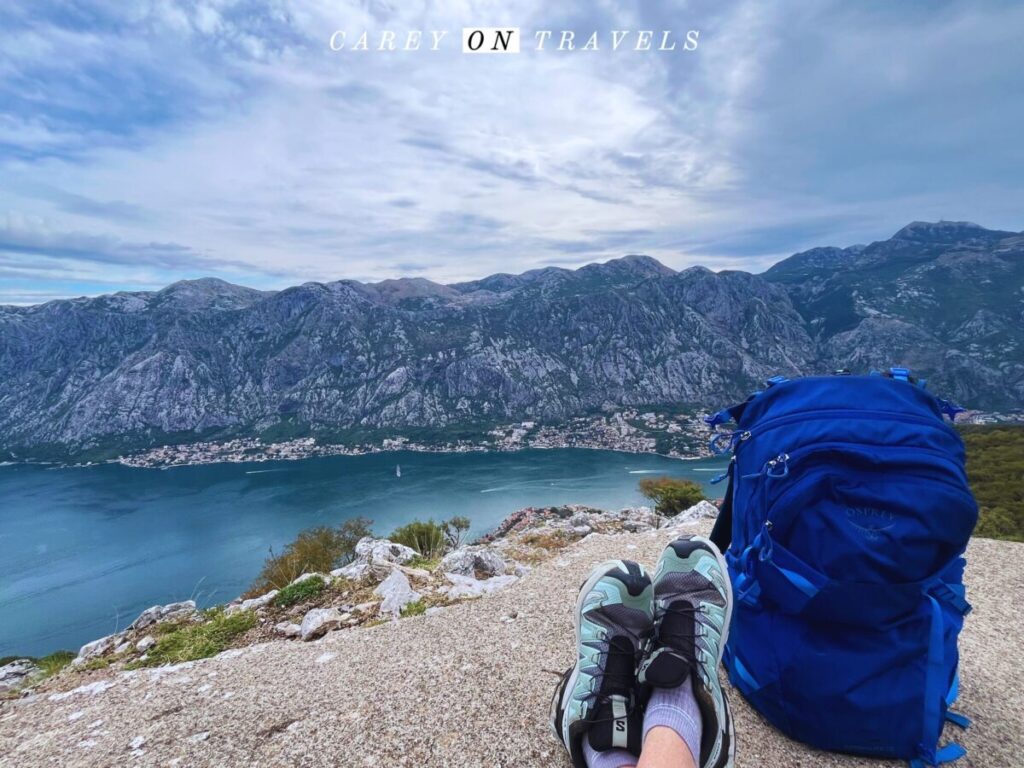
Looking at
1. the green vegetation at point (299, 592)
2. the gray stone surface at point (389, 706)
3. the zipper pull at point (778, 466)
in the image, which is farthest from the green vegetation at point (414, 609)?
the zipper pull at point (778, 466)

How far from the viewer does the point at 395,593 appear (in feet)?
15.1

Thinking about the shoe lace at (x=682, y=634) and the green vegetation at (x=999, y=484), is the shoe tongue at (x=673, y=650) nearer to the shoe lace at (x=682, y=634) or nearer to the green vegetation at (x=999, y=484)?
the shoe lace at (x=682, y=634)

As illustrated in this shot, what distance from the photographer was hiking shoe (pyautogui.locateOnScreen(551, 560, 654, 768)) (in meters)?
1.85

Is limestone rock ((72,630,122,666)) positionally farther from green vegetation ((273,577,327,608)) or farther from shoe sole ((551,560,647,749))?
shoe sole ((551,560,647,749))

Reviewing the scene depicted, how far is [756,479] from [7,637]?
5531 centimetres

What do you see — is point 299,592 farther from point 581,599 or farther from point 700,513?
point 700,513

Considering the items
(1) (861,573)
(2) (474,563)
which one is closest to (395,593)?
(2) (474,563)

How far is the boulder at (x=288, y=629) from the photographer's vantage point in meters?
4.14

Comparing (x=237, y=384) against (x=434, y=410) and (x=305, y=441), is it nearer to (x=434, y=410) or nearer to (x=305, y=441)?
(x=305, y=441)

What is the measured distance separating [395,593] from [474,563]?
1932mm

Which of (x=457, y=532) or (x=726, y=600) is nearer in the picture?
(x=726, y=600)

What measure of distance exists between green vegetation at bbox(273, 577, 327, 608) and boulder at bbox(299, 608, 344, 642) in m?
0.46

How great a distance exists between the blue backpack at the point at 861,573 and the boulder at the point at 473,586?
9.86ft

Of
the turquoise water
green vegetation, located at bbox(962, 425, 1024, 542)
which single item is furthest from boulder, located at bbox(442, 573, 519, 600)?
the turquoise water
